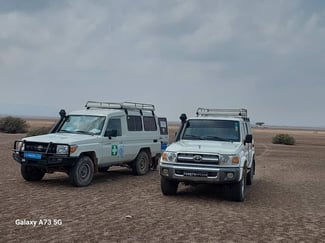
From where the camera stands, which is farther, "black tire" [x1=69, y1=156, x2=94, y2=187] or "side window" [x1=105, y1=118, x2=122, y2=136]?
"side window" [x1=105, y1=118, x2=122, y2=136]

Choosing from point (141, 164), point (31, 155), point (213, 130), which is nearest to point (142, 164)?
point (141, 164)

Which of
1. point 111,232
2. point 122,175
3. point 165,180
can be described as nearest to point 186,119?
point 165,180

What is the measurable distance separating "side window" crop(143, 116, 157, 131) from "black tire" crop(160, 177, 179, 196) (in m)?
4.61

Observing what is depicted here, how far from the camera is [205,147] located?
980cm

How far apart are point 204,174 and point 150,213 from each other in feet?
6.10

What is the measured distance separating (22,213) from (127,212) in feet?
6.15

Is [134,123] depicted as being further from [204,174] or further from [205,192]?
[204,174]

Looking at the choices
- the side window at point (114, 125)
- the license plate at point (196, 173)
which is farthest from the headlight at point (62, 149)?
Answer: the license plate at point (196, 173)

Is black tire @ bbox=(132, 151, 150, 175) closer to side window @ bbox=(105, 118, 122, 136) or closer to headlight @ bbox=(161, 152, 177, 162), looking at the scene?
side window @ bbox=(105, 118, 122, 136)

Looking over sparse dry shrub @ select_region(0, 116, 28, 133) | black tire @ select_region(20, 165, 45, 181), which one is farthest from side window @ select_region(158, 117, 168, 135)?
sparse dry shrub @ select_region(0, 116, 28, 133)

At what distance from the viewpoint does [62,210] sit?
7.92 m

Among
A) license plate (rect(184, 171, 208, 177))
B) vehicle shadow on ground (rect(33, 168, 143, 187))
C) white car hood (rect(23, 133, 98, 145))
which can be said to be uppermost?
white car hood (rect(23, 133, 98, 145))

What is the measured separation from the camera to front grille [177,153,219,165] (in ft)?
30.8

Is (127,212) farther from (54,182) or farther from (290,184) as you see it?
(290,184)
